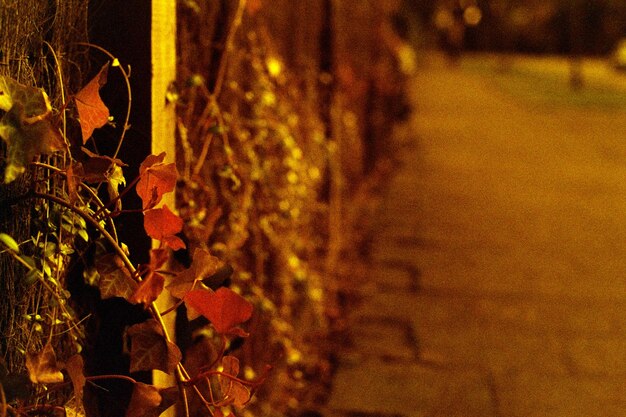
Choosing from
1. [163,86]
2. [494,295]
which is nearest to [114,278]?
[163,86]

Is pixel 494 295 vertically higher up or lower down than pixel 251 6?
lower down

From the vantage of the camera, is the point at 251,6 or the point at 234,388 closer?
the point at 234,388

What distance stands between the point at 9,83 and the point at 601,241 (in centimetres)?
508

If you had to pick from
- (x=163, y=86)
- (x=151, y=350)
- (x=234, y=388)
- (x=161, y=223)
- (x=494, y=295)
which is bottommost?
(x=494, y=295)

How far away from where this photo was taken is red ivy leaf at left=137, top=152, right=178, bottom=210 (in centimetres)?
178

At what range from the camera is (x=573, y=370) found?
3668 millimetres

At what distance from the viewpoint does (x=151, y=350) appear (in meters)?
1.79

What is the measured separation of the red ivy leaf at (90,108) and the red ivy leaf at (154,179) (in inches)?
4.9

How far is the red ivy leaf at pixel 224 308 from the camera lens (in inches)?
68.2

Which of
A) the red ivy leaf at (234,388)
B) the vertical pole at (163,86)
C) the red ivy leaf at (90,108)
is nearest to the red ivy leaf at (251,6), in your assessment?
the vertical pole at (163,86)

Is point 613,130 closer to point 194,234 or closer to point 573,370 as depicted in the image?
point 573,370

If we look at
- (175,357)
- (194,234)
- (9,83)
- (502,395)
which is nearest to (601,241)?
(502,395)

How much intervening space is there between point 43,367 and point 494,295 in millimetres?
3422

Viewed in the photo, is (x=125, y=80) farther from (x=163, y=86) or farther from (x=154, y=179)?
(x=154, y=179)
